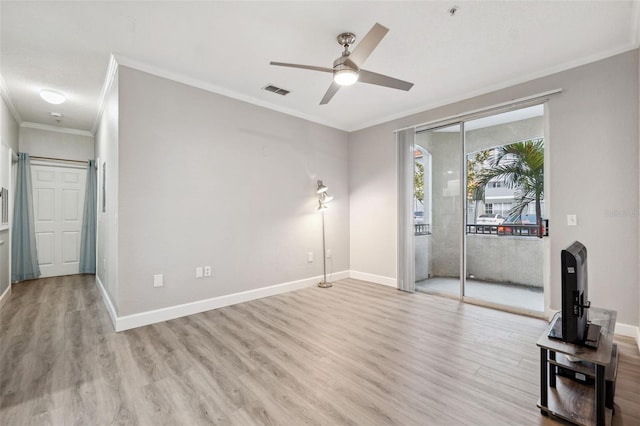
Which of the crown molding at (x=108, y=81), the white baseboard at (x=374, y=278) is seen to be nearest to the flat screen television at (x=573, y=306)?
the white baseboard at (x=374, y=278)

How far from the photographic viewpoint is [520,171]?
11.8 feet

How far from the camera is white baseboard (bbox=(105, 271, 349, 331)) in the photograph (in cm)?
302

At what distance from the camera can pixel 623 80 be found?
281 cm

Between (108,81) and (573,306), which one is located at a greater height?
(108,81)

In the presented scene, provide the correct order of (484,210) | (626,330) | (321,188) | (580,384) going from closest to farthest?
(580,384)
(626,330)
(484,210)
(321,188)

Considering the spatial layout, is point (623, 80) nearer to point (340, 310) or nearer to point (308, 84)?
point (308, 84)

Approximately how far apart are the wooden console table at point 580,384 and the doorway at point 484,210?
1729 mm

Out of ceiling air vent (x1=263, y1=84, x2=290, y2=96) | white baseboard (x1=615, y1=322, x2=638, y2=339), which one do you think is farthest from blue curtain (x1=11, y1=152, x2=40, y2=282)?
white baseboard (x1=615, y1=322, x2=638, y2=339)

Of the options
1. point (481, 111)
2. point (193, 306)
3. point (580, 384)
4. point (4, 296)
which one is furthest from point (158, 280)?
point (481, 111)

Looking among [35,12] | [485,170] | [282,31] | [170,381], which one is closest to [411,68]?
[282,31]

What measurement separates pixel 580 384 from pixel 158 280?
3.71m

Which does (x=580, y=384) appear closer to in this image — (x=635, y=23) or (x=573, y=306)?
(x=573, y=306)

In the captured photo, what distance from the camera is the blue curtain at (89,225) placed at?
5.53 meters

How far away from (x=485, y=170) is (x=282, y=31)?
9.90 ft
